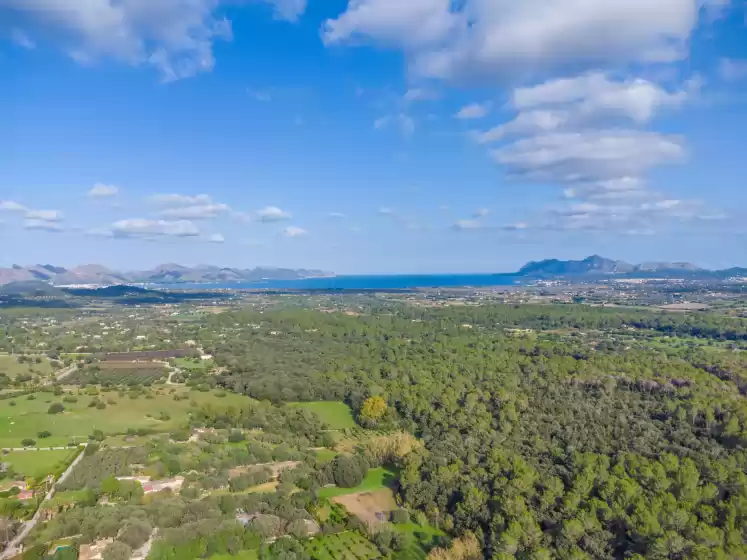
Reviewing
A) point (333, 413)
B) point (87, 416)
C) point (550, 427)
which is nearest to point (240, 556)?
point (550, 427)

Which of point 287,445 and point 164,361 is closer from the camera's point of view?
point 287,445

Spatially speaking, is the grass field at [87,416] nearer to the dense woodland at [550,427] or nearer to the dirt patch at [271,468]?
the dense woodland at [550,427]

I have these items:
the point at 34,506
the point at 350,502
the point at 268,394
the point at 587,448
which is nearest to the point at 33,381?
the point at 268,394

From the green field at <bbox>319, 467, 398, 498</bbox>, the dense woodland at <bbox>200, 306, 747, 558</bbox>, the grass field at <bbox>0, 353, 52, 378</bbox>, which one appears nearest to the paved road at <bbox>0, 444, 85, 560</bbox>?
the green field at <bbox>319, 467, 398, 498</bbox>

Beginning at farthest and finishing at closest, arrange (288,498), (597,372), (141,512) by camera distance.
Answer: (597,372) → (288,498) → (141,512)

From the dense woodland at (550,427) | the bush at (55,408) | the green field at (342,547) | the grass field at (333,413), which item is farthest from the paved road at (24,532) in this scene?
the grass field at (333,413)

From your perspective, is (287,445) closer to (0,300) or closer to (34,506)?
(34,506)
